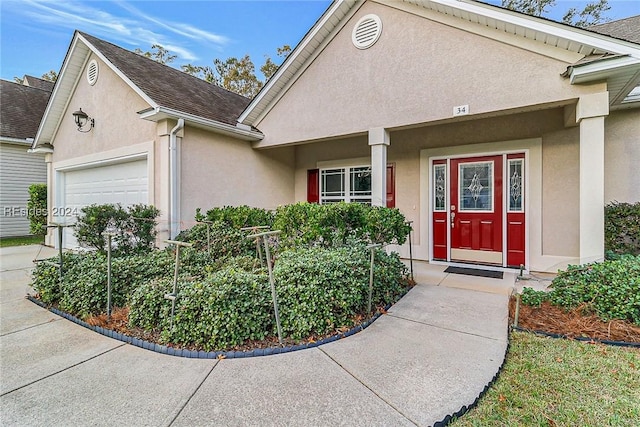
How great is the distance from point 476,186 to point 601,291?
3.48 meters

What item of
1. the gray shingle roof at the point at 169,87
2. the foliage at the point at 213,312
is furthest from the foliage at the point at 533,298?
the gray shingle roof at the point at 169,87

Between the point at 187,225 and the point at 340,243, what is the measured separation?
12.0ft

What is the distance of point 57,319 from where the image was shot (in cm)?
384

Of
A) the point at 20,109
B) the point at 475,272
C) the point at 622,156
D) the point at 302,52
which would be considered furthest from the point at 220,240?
the point at 20,109

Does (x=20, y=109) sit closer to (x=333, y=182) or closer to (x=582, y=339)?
(x=333, y=182)

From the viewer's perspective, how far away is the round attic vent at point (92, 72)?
7.95 meters

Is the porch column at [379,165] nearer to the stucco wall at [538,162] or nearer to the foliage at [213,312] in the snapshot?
the stucco wall at [538,162]

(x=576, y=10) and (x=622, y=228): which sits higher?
(x=576, y=10)

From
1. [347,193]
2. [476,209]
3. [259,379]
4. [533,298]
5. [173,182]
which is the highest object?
[173,182]

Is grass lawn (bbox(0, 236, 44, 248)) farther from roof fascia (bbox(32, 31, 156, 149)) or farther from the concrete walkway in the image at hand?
the concrete walkway

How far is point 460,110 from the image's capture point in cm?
522

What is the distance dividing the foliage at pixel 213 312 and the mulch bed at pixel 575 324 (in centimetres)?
296

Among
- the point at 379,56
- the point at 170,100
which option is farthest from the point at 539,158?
the point at 170,100

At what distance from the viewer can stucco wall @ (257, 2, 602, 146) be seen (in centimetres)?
478
